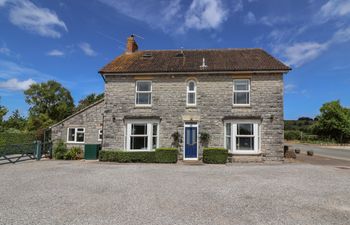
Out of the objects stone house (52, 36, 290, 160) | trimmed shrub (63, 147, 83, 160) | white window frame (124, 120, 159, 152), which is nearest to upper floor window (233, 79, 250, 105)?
stone house (52, 36, 290, 160)

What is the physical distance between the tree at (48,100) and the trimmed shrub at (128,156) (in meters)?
33.9

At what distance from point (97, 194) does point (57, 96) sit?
44973 millimetres

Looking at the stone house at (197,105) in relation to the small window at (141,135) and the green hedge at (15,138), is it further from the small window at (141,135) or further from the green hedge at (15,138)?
the green hedge at (15,138)

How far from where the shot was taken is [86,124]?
63.5ft

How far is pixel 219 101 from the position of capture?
16.3 m

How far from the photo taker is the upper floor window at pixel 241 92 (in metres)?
16.2

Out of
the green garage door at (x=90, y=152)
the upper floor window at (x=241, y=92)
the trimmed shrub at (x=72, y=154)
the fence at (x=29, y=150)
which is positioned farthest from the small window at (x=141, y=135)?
the fence at (x=29, y=150)

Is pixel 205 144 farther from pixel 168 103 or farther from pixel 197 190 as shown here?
pixel 197 190

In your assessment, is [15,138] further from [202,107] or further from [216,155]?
[216,155]

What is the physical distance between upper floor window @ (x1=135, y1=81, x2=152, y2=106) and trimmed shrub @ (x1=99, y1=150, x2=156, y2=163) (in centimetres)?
372

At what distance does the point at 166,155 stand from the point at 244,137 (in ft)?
18.2

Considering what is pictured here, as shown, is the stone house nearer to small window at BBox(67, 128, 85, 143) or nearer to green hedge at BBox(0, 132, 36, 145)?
small window at BBox(67, 128, 85, 143)

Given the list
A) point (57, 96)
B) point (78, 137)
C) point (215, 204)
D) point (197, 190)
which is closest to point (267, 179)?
point (197, 190)

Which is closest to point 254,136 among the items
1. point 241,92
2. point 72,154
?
point 241,92
